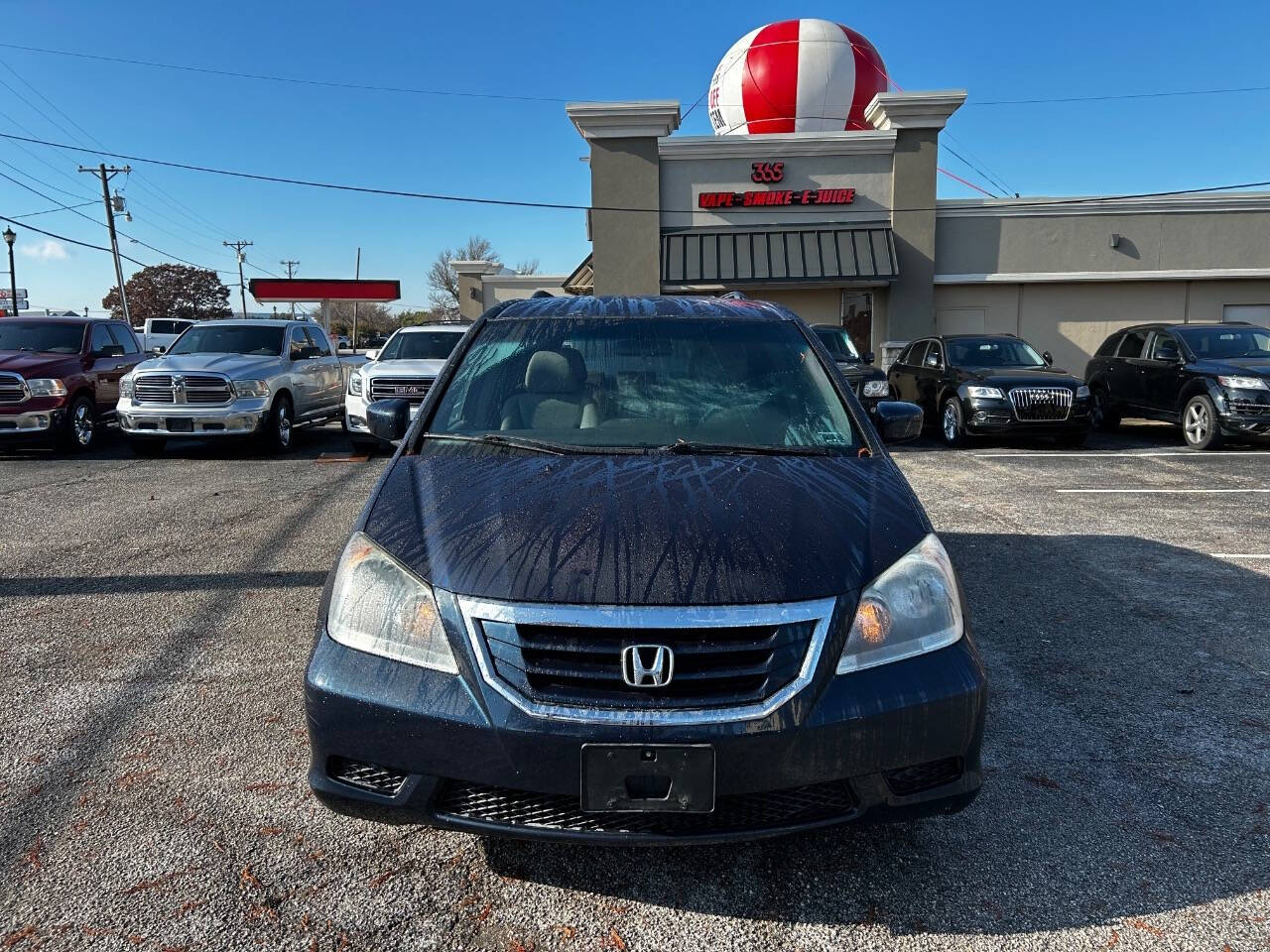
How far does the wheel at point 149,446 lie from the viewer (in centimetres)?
Result: 1151

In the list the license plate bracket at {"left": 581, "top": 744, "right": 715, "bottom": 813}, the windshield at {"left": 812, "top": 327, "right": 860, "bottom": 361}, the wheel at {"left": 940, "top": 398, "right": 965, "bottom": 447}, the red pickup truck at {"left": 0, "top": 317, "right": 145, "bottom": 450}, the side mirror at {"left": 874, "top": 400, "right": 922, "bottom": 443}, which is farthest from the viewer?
the windshield at {"left": 812, "top": 327, "right": 860, "bottom": 361}

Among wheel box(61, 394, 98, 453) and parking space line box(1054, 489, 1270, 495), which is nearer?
parking space line box(1054, 489, 1270, 495)

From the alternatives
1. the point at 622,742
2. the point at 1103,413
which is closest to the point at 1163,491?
the point at 1103,413

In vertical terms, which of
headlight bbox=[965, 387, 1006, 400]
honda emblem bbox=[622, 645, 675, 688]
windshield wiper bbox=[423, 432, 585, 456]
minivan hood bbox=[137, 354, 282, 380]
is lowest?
honda emblem bbox=[622, 645, 675, 688]

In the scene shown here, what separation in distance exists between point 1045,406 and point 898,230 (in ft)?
30.0

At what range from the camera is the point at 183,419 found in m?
11.0

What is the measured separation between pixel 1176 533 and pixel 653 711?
6268 mm

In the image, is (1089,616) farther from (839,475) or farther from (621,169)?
(621,169)

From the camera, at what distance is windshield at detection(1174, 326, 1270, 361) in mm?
12070

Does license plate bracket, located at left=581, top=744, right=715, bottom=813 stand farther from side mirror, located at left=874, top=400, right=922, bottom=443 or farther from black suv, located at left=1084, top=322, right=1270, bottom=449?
black suv, located at left=1084, top=322, right=1270, bottom=449

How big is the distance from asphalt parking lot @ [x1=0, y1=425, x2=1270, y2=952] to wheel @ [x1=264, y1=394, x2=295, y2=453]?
5.86 meters

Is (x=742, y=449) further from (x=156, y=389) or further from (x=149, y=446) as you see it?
(x=149, y=446)

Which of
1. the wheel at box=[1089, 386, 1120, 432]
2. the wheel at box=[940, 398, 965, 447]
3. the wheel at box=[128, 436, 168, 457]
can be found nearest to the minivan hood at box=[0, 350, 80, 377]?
the wheel at box=[128, 436, 168, 457]

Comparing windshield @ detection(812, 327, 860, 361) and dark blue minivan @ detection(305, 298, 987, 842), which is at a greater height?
windshield @ detection(812, 327, 860, 361)
